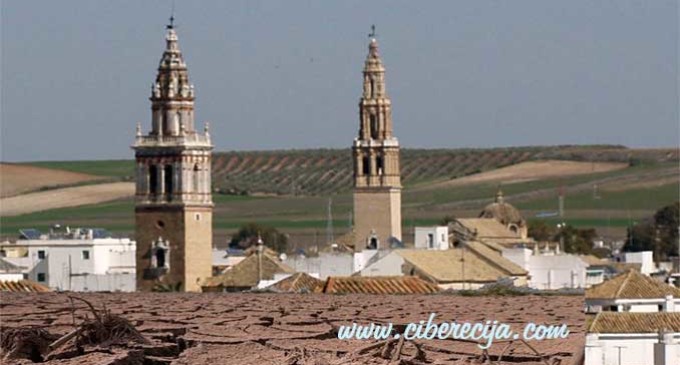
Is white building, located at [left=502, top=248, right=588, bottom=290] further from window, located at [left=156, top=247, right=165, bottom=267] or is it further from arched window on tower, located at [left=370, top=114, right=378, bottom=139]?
arched window on tower, located at [left=370, top=114, right=378, bottom=139]

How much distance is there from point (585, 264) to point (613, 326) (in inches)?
2208

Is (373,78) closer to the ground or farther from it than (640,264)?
farther from it

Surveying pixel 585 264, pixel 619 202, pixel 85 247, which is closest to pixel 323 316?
pixel 585 264

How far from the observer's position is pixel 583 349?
13930 millimetres

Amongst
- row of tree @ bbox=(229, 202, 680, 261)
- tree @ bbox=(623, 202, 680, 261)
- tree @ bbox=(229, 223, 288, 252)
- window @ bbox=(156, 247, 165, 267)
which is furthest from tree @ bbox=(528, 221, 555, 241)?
window @ bbox=(156, 247, 165, 267)

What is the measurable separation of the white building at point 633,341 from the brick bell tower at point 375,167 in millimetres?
68421

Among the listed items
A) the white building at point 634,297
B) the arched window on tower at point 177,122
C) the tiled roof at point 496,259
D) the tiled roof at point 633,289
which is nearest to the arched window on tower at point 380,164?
the tiled roof at point 496,259

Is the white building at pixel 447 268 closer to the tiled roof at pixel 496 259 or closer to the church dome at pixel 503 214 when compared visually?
the tiled roof at pixel 496 259

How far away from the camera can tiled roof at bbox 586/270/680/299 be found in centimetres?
2922

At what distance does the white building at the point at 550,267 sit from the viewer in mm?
73000

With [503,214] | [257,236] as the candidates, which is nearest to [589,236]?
[503,214]

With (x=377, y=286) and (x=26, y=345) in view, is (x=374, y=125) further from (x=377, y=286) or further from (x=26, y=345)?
(x=26, y=345)

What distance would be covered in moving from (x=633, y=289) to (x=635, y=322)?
9.98 meters

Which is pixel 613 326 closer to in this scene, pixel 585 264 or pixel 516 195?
pixel 585 264
